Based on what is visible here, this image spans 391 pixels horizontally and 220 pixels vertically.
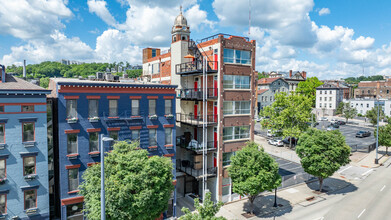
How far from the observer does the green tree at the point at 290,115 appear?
48591 mm

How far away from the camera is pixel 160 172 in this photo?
63.5 feet

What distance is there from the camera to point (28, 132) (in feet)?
66.6

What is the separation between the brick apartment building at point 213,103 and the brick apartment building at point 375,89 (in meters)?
97.8

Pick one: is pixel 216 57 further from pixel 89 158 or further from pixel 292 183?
pixel 292 183

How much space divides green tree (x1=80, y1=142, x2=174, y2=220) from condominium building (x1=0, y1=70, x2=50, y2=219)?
4055 mm

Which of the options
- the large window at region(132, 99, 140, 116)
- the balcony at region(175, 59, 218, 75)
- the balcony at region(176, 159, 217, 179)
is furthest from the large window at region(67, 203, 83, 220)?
the balcony at region(175, 59, 218, 75)

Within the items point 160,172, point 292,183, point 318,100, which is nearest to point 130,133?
point 160,172

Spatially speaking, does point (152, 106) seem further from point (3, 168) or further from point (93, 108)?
point (3, 168)

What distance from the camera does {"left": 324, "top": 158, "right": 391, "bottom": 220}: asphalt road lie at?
25875mm

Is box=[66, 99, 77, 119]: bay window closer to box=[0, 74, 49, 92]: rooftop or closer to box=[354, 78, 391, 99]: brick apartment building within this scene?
box=[0, 74, 49, 92]: rooftop

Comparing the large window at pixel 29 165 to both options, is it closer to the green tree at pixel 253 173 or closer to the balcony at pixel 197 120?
the balcony at pixel 197 120

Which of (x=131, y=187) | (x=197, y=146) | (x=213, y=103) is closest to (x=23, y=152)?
(x=131, y=187)

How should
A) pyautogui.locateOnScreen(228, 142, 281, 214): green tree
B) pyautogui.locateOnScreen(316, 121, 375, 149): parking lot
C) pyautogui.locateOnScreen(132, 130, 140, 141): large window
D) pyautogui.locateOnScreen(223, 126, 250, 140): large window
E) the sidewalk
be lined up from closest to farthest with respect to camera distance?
pyautogui.locateOnScreen(228, 142, 281, 214): green tree → pyautogui.locateOnScreen(132, 130, 140, 141): large window → the sidewalk → pyautogui.locateOnScreen(223, 126, 250, 140): large window → pyautogui.locateOnScreen(316, 121, 375, 149): parking lot

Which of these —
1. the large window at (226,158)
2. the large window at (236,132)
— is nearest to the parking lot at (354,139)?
the large window at (236,132)
